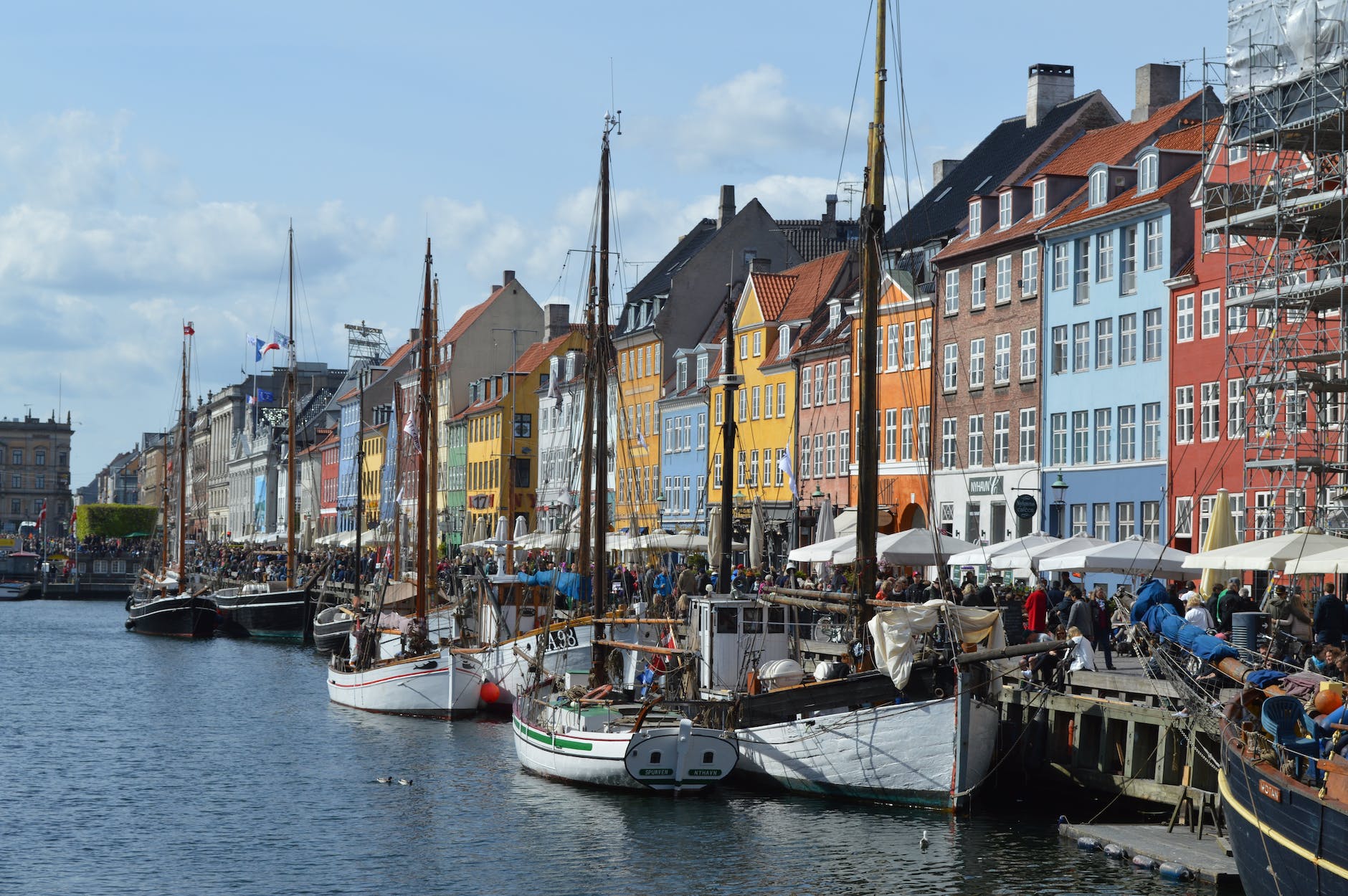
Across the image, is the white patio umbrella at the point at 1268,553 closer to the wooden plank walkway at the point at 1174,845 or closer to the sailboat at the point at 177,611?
the wooden plank walkway at the point at 1174,845

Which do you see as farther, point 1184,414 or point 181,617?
point 181,617

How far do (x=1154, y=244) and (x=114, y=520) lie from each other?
153094 mm

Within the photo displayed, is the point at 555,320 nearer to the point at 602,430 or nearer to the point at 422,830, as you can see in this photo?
the point at 602,430

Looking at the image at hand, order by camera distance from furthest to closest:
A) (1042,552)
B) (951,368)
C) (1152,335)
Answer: (951,368) < (1152,335) < (1042,552)

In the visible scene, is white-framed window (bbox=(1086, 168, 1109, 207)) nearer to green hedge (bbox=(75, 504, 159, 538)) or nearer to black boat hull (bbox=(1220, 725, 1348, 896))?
black boat hull (bbox=(1220, 725, 1348, 896))

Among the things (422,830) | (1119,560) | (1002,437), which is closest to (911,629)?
(422,830)

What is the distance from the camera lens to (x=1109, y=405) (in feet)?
190

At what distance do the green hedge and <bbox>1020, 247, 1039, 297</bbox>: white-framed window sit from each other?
14176 cm

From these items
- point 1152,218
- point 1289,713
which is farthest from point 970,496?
point 1289,713

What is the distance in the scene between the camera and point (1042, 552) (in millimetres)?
40562

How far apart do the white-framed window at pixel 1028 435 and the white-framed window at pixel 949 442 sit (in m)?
3.88

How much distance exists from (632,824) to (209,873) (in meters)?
6.97

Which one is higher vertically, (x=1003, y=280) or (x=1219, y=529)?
(x=1003, y=280)

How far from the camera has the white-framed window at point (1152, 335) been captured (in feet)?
183
